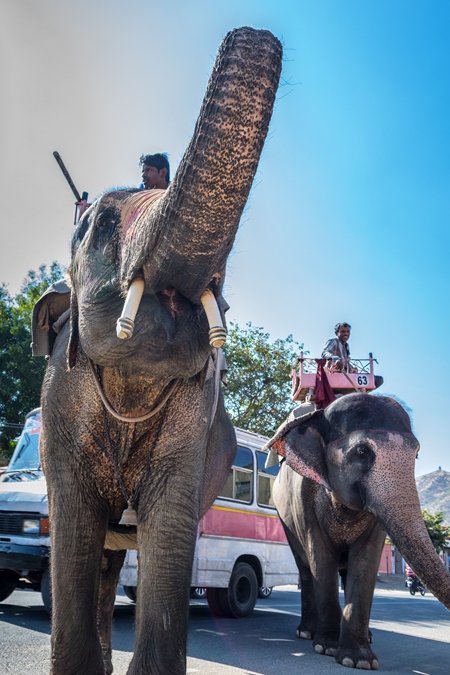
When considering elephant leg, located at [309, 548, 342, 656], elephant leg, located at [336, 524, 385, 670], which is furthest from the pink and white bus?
elephant leg, located at [336, 524, 385, 670]

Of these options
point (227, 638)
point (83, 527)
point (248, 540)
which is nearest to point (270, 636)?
point (227, 638)

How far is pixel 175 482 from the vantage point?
3043 millimetres

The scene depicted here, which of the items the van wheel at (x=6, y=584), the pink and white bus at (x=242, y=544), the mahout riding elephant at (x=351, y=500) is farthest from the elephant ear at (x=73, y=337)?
the van wheel at (x=6, y=584)

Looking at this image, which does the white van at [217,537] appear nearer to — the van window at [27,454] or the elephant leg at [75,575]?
the van window at [27,454]

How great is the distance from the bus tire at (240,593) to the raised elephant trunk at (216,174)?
8.91 metres

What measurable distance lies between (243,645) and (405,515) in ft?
9.48

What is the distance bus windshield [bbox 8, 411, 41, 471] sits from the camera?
32.3ft

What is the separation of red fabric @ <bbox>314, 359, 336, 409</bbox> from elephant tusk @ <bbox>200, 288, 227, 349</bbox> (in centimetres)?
639

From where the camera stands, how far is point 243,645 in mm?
7320

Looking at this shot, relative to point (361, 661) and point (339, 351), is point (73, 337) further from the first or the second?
point (339, 351)

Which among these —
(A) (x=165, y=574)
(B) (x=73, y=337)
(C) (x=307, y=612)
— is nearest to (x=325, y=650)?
(C) (x=307, y=612)

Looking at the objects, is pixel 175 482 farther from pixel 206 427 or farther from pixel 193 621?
pixel 193 621

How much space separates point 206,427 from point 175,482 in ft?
1.06

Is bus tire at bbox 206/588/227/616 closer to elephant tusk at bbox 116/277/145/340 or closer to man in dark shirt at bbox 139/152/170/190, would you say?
man in dark shirt at bbox 139/152/170/190
